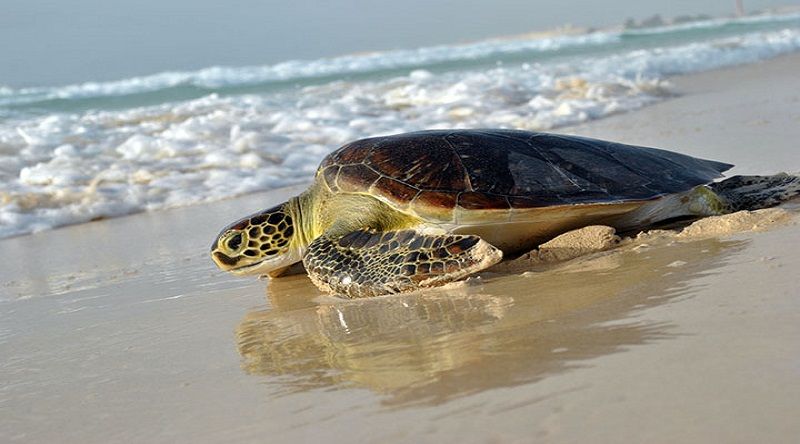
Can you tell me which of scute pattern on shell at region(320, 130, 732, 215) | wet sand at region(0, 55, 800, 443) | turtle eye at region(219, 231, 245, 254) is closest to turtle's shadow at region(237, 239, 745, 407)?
wet sand at region(0, 55, 800, 443)

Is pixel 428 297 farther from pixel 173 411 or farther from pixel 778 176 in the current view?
pixel 778 176

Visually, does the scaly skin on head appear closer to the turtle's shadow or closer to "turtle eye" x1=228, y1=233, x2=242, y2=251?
"turtle eye" x1=228, y1=233, x2=242, y2=251

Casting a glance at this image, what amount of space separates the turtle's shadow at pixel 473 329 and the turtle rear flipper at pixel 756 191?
0.68m

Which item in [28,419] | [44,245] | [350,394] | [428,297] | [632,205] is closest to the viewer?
[350,394]

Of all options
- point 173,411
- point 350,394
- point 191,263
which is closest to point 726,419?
point 350,394

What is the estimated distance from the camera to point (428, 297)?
3414 mm

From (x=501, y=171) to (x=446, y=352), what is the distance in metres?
1.45

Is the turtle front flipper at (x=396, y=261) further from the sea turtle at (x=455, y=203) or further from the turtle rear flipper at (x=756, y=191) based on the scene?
the turtle rear flipper at (x=756, y=191)

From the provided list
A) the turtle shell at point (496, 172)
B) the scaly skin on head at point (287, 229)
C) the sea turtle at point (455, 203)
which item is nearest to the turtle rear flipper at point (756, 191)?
the sea turtle at point (455, 203)

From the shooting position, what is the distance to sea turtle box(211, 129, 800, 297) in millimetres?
3641

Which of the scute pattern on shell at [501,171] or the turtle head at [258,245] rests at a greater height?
the scute pattern on shell at [501,171]

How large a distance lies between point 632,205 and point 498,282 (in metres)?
0.77

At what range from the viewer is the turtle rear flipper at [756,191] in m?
4.12

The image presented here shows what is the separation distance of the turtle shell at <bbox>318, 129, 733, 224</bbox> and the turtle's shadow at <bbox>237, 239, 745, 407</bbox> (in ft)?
1.13
